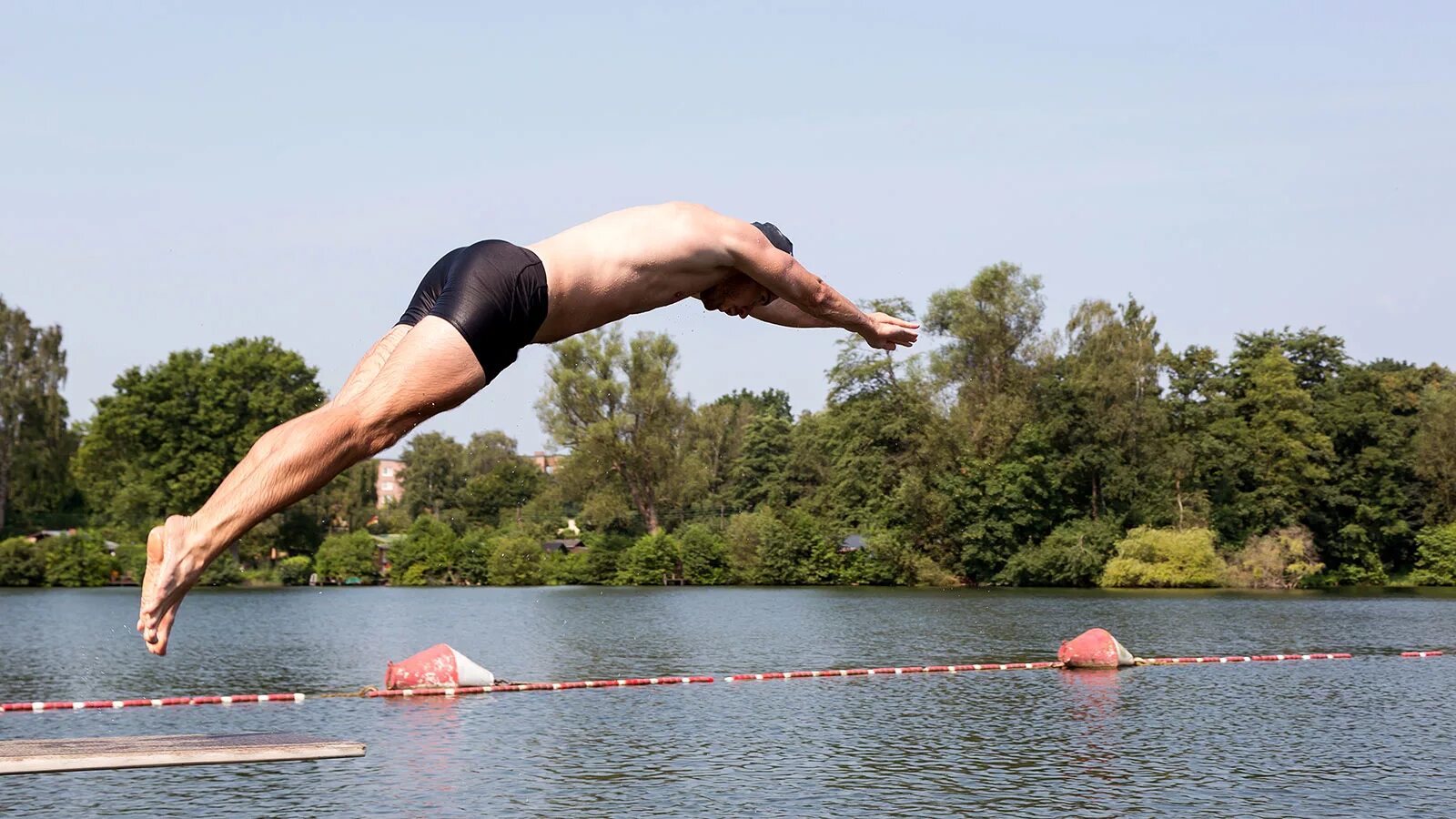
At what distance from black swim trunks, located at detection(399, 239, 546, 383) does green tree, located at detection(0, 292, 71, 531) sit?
113139 millimetres

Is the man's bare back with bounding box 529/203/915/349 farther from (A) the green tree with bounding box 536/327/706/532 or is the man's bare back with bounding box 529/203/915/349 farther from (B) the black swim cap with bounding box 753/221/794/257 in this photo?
(A) the green tree with bounding box 536/327/706/532

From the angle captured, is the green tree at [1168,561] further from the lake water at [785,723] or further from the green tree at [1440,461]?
the lake water at [785,723]

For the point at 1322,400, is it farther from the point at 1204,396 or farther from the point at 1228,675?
the point at 1228,675

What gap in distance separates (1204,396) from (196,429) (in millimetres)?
66374

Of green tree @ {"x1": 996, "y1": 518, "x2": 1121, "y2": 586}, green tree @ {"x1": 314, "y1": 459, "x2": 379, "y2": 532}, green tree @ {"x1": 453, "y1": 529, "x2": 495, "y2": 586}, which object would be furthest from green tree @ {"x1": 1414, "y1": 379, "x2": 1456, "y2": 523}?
green tree @ {"x1": 314, "y1": 459, "x2": 379, "y2": 532}

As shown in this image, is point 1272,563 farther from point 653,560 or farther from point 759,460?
point 759,460

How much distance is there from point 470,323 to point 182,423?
98.4 metres

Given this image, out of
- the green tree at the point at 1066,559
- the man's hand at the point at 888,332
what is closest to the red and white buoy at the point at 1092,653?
the man's hand at the point at 888,332

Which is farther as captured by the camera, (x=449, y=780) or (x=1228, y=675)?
(x=1228, y=675)

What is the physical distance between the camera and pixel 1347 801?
17.2m

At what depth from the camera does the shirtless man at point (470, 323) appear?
4121mm

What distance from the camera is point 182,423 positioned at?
96.2 metres

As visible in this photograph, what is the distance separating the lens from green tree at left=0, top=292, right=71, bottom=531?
106m

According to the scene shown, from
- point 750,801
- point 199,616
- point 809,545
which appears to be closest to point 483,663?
point 750,801
